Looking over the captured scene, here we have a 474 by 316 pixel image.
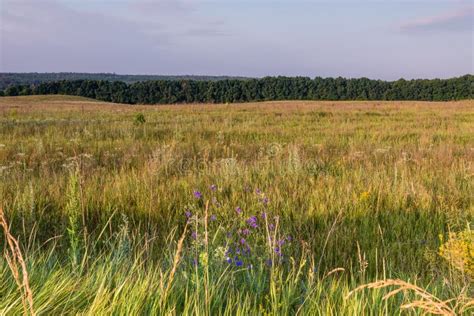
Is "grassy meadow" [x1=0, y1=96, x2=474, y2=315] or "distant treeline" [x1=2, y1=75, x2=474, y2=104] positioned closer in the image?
"grassy meadow" [x1=0, y1=96, x2=474, y2=315]

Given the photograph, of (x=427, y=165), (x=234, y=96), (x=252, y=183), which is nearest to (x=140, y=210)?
(x=252, y=183)

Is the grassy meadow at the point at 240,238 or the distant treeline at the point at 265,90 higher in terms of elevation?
the distant treeline at the point at 265,90

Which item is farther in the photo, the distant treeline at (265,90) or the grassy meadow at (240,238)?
the distant treeline at (265,90)

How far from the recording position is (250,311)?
5.68ft

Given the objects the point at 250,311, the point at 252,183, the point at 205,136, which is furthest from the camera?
the point at 205,136

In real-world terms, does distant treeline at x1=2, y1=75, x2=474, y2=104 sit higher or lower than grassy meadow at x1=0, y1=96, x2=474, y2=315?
higher

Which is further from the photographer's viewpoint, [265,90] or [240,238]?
[265,90]

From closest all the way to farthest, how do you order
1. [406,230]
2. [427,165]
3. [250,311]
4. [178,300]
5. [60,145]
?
[250,311], [178,300], [406,230], [427,165], [60,145]

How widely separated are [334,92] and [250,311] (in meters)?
85.4

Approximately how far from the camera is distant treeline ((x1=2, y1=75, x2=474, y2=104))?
7888cm

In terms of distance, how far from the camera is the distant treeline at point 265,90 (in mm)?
78875

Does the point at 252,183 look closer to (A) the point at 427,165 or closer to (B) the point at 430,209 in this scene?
(B) the point at 430,209

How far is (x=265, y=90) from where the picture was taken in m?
88.3

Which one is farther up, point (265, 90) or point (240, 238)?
point (265, 90)
